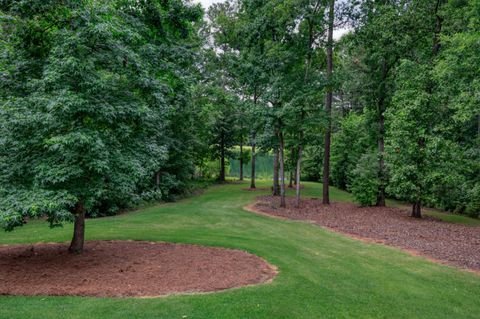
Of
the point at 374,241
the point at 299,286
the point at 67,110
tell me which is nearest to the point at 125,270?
the point at 67,110

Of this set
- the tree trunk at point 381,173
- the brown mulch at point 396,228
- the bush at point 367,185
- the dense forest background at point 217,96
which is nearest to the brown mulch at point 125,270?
the dense forest background at point 217,96

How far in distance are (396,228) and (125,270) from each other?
10949 millimetres

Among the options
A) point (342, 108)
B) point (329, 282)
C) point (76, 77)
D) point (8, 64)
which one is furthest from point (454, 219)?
point (342, 108)

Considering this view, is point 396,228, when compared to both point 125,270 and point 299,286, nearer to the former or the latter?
point 299,286

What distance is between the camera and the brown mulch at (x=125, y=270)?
6.58 m

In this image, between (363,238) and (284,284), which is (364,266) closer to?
(284,284)

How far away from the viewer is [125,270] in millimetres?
7742

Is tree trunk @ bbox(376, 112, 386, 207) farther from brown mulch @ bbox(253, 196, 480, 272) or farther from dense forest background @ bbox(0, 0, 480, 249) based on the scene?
brown mulch @ bbox(253, 196, 480, 272)

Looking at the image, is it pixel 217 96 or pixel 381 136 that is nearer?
pixel 381 136

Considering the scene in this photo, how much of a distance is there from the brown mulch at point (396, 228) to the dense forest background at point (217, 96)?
1.17 meters

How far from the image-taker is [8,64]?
755 centimetres

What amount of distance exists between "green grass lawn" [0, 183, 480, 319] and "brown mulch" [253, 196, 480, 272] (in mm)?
1133

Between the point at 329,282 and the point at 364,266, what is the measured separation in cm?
176

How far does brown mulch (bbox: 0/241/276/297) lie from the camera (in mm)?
6578
